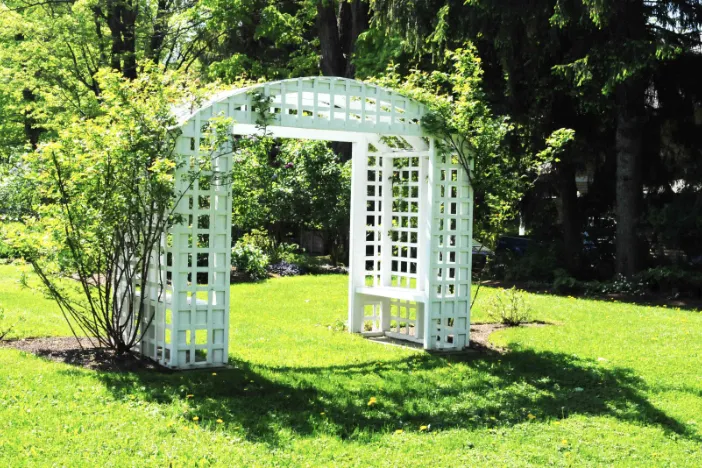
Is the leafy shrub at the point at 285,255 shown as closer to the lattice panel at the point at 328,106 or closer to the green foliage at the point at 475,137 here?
the green foliage at the point at 475,137

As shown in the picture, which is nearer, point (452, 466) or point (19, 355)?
point (452, 466)

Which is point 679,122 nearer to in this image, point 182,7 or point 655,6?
point 655,6

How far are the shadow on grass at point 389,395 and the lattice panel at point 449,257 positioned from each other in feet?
2.60

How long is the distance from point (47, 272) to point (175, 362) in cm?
147

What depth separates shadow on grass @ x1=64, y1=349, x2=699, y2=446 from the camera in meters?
5.83

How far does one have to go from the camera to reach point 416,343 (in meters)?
9.31

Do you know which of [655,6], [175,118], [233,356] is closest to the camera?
[175,118]

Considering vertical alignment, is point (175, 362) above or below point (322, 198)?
below

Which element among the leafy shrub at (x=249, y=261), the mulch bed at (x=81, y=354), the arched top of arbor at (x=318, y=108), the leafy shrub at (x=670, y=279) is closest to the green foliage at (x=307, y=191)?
the leafy shrub at (x=249, y=261)

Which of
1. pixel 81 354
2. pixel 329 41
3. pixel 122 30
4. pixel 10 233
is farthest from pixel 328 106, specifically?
pixel 122 30

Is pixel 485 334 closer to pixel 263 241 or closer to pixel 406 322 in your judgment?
pixel 406 322

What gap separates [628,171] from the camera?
14945 millimetres

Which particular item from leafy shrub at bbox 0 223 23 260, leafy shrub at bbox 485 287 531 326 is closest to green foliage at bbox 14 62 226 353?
leafy shrub at bbox 0 223 23 260

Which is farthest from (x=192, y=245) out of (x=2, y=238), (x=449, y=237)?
(x=449, y=237)
